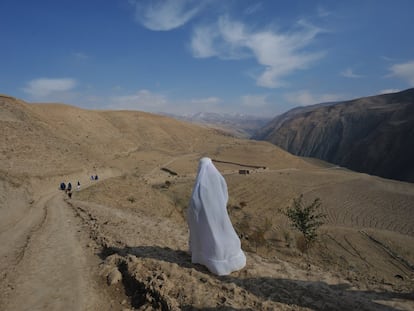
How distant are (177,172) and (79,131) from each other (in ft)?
67.0

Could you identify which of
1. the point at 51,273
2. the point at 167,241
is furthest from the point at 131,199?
the point at 51,273

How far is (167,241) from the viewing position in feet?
25.3

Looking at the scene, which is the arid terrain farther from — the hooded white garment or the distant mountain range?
the distant mountain range

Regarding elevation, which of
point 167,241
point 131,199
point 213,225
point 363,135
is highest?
point 213,225

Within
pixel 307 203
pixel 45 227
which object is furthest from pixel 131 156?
pixel 45 227

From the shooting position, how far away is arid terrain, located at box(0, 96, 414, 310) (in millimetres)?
4902

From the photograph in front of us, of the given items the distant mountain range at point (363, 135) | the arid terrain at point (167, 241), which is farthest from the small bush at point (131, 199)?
the distant mountain range at point (363, 135)

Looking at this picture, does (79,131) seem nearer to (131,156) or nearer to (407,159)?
(131,156)

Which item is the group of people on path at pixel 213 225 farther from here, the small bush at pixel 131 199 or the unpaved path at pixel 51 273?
the small bush at pixel 131 199

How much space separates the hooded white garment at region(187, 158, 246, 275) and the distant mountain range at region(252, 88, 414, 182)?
222 ft

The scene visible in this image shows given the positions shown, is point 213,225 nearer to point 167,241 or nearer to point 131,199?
point 167,241

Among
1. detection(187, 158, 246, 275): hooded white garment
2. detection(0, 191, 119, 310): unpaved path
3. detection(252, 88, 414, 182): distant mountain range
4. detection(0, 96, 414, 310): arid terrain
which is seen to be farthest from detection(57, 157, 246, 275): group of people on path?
detection(252, 88, 414, 182): distant mountain range

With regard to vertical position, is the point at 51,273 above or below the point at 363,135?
above

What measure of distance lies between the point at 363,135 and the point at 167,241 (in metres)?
104
